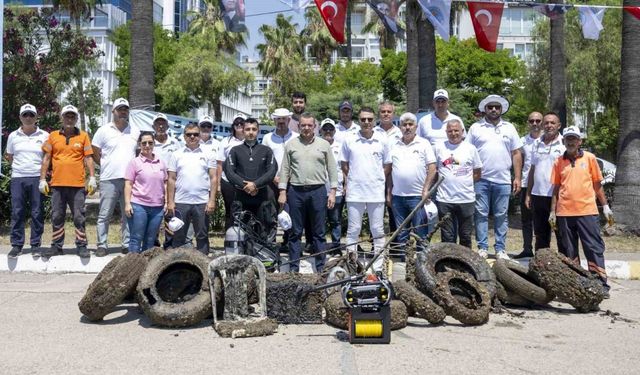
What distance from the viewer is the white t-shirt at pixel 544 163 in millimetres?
9617

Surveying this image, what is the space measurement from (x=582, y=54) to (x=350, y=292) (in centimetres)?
3253

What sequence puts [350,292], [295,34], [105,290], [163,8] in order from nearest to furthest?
[350,292] → [105,290] → [295,34] → [163,8]

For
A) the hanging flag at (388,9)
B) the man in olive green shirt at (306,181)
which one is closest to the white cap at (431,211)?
the man in olive green shirt at (306,181)

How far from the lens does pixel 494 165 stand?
980cm

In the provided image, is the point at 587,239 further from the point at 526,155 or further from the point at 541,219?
the point at 526,155

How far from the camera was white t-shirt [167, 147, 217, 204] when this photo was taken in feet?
31.0

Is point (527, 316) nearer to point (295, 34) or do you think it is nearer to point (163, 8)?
point (295, 34)

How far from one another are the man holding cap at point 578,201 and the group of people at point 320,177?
17 mm

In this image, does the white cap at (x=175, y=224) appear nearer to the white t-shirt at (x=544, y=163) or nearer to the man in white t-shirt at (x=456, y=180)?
the man in white t-shirt at (x=456, y=180)

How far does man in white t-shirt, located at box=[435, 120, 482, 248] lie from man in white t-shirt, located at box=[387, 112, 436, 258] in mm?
194

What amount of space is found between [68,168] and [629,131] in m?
10.3

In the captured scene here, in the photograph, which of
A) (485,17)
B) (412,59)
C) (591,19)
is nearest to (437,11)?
(485,17)

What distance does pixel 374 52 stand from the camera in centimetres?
8256

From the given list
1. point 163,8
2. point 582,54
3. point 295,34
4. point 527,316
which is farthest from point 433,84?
point 163,8
